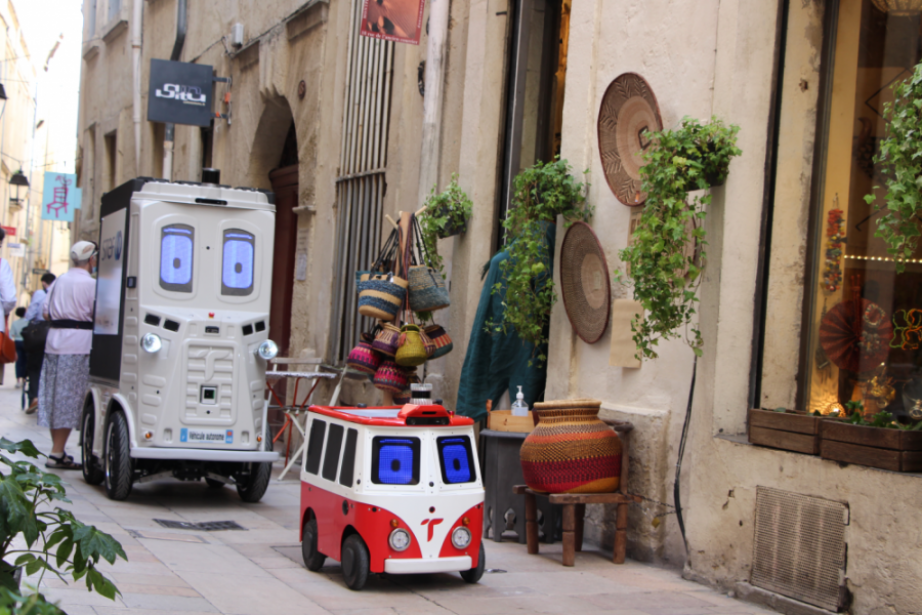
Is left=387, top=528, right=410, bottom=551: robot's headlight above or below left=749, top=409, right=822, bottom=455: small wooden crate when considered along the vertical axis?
below

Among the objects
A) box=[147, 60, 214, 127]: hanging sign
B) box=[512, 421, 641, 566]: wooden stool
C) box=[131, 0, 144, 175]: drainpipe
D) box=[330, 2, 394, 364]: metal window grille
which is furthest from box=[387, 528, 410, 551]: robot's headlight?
→ box=[131, 0, 144, 175]: drainpipe

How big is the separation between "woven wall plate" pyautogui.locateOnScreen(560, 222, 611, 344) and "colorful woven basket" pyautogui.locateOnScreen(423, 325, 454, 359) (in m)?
1.06

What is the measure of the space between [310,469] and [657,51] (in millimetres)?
3294

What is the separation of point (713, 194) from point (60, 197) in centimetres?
1924

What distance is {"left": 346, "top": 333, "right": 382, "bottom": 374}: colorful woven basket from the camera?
7656 millimetres

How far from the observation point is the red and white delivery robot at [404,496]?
493cm

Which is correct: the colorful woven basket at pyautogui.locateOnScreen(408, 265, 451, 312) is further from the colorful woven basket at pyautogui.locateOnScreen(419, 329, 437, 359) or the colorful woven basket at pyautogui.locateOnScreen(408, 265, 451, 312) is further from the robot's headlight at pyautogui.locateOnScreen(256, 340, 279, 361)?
the robot's headlight at pyautogui.locateOnScreen(256, 340, 279, 361)

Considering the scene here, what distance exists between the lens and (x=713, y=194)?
565cm

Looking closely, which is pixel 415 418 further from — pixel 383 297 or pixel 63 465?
pixel 63 465

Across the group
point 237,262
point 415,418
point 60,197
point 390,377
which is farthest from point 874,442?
point 60,197

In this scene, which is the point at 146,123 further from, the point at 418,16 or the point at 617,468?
the point at 617,468

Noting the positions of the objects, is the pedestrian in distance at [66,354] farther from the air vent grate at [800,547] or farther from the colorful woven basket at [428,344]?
the air vent grate at [800,547]

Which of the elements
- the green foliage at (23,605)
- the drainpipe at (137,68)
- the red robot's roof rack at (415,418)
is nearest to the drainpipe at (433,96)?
the red robot's roof rack at (415,418)

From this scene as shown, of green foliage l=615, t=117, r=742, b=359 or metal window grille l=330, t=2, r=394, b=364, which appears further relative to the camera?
metal window grille l=330, t=2, r=394, b=364
